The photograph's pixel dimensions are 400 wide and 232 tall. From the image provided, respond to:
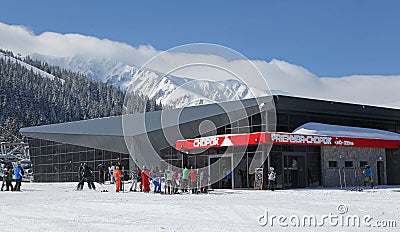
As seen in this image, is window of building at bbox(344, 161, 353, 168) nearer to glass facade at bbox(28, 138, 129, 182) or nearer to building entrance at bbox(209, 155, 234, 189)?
building entrance at bbox(209, 155, 234, 189)

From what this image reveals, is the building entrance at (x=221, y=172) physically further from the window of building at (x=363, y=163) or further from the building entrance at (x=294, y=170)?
the window of building at (x=363, y=163)

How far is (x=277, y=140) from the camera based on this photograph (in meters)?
28.8

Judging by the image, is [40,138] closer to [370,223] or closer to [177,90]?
[177,90]

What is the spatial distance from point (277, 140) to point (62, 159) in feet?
88.6

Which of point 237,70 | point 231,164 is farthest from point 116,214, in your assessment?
point 231,164

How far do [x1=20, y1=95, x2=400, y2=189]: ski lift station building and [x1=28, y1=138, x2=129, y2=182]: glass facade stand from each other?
4.62 meters

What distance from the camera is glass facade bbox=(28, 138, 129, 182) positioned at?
45906mm

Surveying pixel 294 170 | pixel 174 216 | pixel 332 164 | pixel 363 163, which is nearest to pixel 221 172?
pixel 294 170

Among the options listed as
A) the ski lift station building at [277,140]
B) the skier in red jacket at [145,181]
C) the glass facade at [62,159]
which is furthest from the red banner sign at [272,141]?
the glass facade at [62,159]

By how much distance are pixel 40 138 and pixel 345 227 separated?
A: 44620 mm

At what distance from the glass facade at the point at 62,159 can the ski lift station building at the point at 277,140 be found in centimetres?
462

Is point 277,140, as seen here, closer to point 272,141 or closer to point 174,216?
point 272,141

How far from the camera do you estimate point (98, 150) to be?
4641cm

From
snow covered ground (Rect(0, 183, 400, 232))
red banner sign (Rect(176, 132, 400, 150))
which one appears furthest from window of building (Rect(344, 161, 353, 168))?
snow covered ground (Rect(0, 183, 400, 232))
